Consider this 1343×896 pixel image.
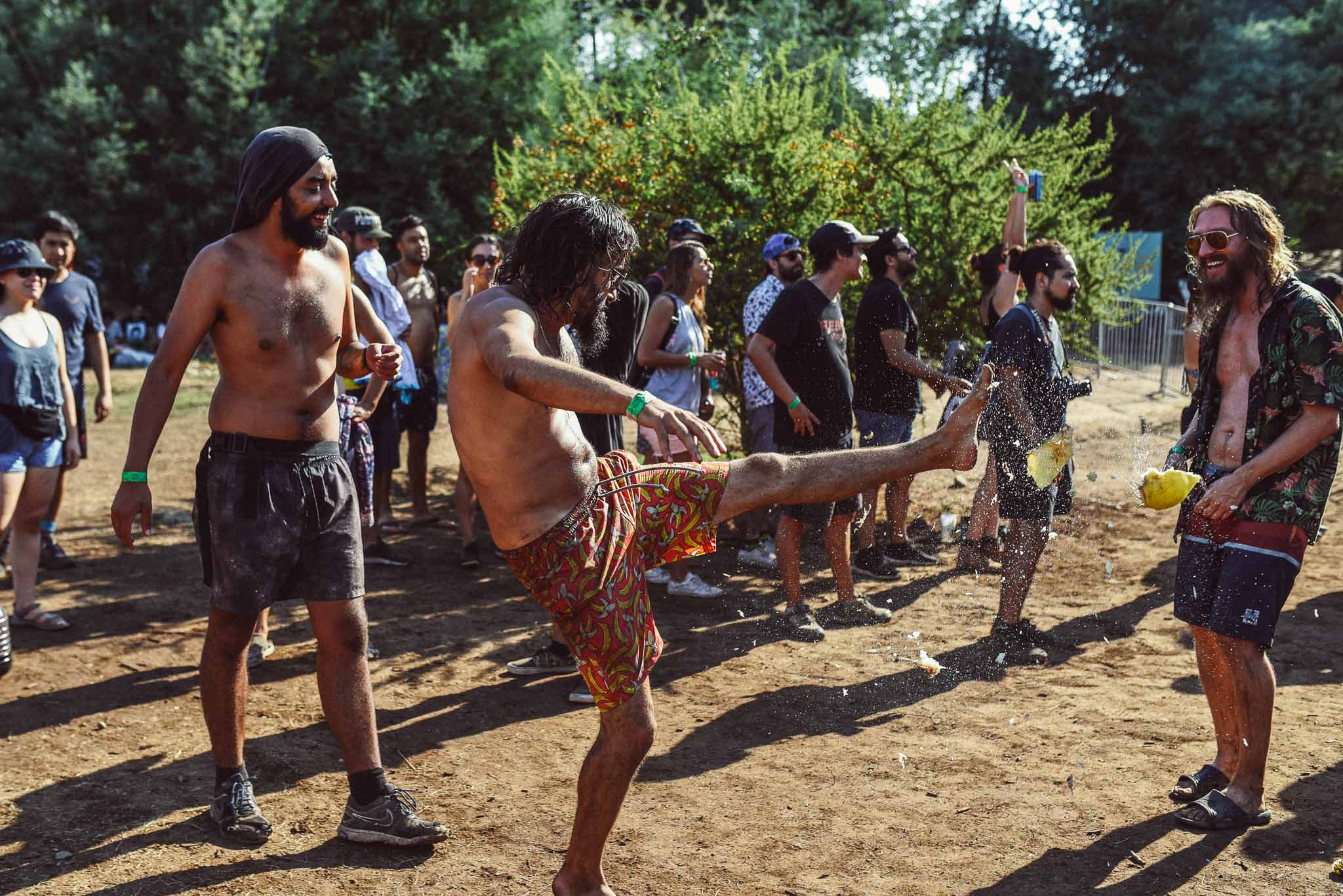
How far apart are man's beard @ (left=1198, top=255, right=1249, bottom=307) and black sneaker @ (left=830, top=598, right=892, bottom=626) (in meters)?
2.79

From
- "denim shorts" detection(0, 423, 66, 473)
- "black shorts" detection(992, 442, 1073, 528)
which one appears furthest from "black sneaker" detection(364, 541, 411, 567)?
"black shorts" detection(992, 442, 1073, 528)

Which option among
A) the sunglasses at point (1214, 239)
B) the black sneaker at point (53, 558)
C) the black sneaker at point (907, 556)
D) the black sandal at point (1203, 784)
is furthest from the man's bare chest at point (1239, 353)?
the black sneaker at point (53, 558)

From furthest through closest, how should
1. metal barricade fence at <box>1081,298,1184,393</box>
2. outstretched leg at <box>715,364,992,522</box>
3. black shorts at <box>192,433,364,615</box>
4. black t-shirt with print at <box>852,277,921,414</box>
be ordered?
1. metal barricade fence at <box>1081,298,1184,393</box>
2. black t-shirt with print at <box>852,277,921,414</box>
3. black shorts at <box>192,433,364,615</box>
4. outstretched leg at <box>715,364,992,522</box>

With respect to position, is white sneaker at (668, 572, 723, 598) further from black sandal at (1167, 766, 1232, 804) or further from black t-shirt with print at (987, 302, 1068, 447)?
black sandal at (1167, 766, 1232, 804)

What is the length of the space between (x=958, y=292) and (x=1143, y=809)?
5.55 m

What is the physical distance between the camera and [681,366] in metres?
6.48

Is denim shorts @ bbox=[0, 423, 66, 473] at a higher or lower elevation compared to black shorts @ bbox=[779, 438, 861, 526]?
higher

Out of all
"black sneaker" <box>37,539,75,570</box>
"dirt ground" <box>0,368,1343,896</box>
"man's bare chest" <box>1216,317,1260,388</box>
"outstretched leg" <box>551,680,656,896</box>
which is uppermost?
"man's bare chest" <box>1216,317,1260,388</box>

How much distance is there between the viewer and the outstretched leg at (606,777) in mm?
3082

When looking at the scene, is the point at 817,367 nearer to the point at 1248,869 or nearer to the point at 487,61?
the point at 1248,869

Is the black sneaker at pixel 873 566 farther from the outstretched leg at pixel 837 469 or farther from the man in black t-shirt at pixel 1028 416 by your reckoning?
the outstretched leg at pixel 837 469

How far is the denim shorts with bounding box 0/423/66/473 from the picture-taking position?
5.85 m

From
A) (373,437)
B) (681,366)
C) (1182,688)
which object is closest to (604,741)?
(1182,688)

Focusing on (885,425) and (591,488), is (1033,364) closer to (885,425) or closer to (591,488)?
(885,425)
